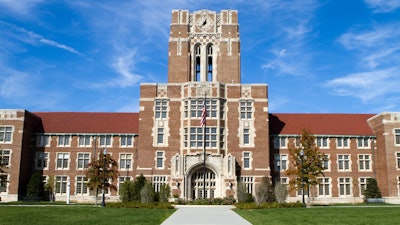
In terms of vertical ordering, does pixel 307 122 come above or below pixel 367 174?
above

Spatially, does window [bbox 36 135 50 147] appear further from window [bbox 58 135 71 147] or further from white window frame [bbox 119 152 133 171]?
white window frame [bbox 119 152 133 171]

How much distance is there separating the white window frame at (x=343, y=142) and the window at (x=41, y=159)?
3546 cm

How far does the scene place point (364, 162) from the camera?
51625 mm

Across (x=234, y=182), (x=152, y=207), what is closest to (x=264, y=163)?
(x=234, y=182)

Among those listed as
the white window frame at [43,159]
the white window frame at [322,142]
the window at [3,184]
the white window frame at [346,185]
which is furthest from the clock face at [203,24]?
the window at [3,184]

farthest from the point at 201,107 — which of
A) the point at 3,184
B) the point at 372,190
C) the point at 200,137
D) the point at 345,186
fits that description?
the point at 3,184

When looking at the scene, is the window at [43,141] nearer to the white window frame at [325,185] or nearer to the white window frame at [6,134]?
the white window frame at [6,134]

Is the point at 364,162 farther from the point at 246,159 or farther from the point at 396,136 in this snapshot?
the point at 246,159

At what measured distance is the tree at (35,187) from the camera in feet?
155

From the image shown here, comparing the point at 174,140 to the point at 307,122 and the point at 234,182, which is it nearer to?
the point at 234,182

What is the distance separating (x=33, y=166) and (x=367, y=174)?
132 ft

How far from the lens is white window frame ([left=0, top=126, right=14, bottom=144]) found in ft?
159

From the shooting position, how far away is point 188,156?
152ft

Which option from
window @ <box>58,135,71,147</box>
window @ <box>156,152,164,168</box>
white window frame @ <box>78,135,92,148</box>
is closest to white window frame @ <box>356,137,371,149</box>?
window @ <box>156,152,164,168</box>
